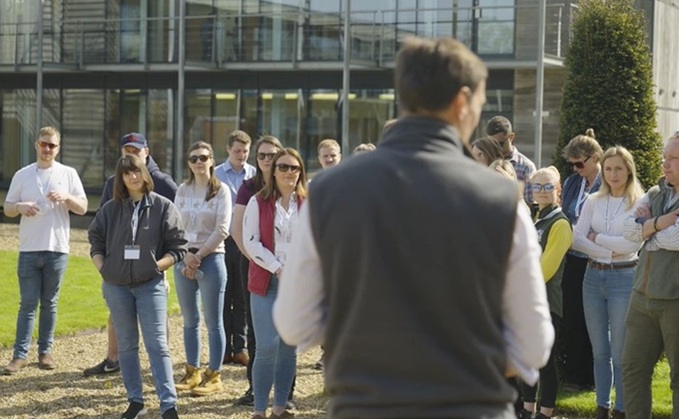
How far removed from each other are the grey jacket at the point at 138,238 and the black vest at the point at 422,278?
4833 millimetres

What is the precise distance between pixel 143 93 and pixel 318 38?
573cm

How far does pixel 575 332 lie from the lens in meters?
8.62

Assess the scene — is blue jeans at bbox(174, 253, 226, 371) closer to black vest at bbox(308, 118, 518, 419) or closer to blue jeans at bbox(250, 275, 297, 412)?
blue jeans at bbox(250, 275, 297, 412)

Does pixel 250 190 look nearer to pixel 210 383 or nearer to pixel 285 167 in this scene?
pixel 285 167

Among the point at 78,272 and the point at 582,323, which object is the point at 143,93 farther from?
the point at 582,323

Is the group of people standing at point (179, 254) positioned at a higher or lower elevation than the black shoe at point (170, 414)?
higher

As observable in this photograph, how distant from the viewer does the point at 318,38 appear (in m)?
25.6

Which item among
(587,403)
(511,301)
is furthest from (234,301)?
(511,301)

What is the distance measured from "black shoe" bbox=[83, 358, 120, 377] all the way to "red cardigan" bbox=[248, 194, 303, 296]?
257 cm

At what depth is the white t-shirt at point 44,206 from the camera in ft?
32.5

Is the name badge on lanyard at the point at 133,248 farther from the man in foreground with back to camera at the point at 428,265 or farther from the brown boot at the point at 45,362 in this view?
the man in foreground with back to camera at the point at 428,265

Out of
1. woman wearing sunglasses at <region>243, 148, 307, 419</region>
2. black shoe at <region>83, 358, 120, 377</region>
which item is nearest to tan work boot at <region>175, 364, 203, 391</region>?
black shoe at <region>83, 358, 120, 377</region>

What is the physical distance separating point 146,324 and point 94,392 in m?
1.72

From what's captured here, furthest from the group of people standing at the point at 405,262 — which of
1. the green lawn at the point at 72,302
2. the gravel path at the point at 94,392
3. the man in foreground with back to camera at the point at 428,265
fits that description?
the green lawn at the point at 72,302
